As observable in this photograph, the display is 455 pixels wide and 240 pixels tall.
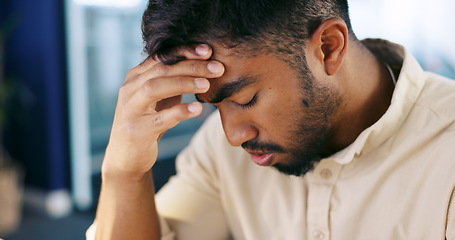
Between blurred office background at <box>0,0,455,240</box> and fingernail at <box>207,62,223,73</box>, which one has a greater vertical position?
fingernail at <box>207,62,223,73</box>

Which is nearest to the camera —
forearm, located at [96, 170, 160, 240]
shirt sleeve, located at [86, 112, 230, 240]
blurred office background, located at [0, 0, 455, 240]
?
forearm, located at [96, 170, 160, 240]

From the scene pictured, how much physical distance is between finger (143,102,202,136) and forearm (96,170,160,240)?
19 cm

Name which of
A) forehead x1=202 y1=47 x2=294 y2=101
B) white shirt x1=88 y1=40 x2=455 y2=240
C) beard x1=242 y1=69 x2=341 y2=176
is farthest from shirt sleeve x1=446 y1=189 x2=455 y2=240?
forehead x1=202 y1=47 x2=294 y2=101

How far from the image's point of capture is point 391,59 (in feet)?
3.85

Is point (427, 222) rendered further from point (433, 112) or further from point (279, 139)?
point (279, 139)

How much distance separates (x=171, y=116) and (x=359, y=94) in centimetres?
45

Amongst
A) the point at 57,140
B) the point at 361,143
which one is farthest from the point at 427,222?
the point at 57,140

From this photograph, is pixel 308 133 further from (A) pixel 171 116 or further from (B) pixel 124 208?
(B) pixel 124 208

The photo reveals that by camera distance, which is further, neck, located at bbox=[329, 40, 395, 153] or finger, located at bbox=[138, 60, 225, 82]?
neck, located at bbox=[329, 40, 395, 153]

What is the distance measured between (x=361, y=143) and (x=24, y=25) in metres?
3.50

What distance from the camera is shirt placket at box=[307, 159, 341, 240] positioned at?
1000mm

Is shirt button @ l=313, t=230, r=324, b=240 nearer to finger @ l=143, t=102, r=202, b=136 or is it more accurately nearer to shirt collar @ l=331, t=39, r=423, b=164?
shirt collar @ l=331, t=39, r=423, b=164

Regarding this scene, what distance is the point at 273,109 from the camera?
91cm

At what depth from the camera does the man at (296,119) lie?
844mm
